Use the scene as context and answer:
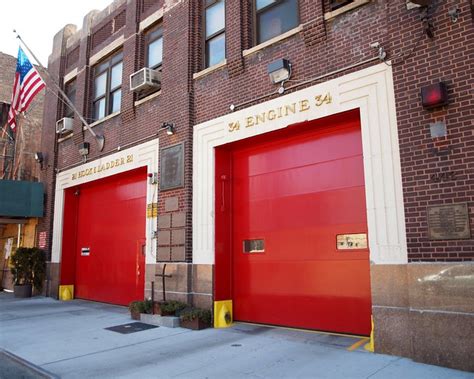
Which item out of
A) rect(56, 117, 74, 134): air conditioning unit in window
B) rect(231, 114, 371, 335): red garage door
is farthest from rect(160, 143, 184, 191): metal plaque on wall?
rect(56, 117, 74, 134): air conditioning unit in window

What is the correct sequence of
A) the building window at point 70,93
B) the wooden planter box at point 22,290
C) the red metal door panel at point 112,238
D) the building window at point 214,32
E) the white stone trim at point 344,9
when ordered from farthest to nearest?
the building window at point 70,93, the wooden planter box at point 22,290, the red metal door panel at point 112,238, the building window at point 214,32, the white stone trim at point 344,9

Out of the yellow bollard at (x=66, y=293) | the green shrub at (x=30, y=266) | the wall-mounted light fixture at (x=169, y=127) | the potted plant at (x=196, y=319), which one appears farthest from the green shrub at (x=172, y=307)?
the green shrub at (x=30, y=266)

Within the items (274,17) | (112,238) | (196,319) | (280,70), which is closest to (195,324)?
(196,319)

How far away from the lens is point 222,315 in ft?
28.4

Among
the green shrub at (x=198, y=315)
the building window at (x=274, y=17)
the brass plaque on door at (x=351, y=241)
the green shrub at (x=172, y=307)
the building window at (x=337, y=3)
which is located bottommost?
the green shrub at (x=198, y=315)

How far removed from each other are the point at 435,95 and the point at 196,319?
5803 mm

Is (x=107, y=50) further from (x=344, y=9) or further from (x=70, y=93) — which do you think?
(x=344, y=9)

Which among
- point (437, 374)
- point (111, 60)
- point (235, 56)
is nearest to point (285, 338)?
point (437, 374)

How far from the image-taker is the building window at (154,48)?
38.5 ft

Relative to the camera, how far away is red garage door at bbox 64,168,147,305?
11.7m

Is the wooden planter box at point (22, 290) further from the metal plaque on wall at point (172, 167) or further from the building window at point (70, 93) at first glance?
the metal plaque on wall at point (172, 167)

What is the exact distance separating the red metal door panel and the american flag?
3.16 meters

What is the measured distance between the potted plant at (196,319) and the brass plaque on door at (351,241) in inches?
118

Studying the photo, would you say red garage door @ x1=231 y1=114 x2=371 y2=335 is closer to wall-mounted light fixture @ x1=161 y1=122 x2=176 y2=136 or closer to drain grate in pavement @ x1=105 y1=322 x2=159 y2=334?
wall-mounted light fixture @ x1=161 y1=122 x2=176 y2=136
